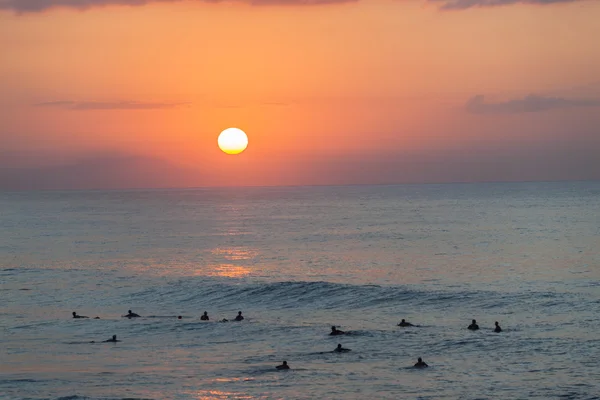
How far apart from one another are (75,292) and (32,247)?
157 ft

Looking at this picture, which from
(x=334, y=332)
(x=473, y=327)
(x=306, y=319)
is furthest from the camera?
(x=306, y=319)

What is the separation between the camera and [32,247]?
363 feet

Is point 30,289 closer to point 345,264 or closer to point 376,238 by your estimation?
point 345,264

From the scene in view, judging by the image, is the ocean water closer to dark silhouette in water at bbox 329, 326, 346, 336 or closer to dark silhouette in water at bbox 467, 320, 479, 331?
dark silhouette in water at bbox 467, 320, 479, 331

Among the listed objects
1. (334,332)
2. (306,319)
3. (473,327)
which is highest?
(306,319)

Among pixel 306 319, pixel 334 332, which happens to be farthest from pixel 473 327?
pixel 306 319

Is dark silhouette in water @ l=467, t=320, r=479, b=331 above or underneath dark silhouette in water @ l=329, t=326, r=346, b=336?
underneath

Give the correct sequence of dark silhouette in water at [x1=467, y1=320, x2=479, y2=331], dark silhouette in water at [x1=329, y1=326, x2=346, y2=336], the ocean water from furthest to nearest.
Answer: dark silhouette in water at [x1=467, y1=320, x2=479, y2=331]
dark silhouette in water at [x1=329, y1=326, x2=346, y2=336]
the ocean water

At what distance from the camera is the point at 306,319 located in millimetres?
52625

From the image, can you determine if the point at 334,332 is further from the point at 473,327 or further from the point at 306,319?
the point at 473,327

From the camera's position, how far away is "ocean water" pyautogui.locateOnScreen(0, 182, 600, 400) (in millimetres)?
35344

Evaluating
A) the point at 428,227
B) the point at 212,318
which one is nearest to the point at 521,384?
the point at 212,318

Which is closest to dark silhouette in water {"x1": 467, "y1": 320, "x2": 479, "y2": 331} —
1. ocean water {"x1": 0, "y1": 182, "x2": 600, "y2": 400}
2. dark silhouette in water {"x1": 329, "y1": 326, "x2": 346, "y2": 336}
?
ocean water {"x1": 0, "y1": 182, "x2": 600, "y2": 400}

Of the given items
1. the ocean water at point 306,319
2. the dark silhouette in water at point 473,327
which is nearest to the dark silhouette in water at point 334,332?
the ocean water at point 306,319
